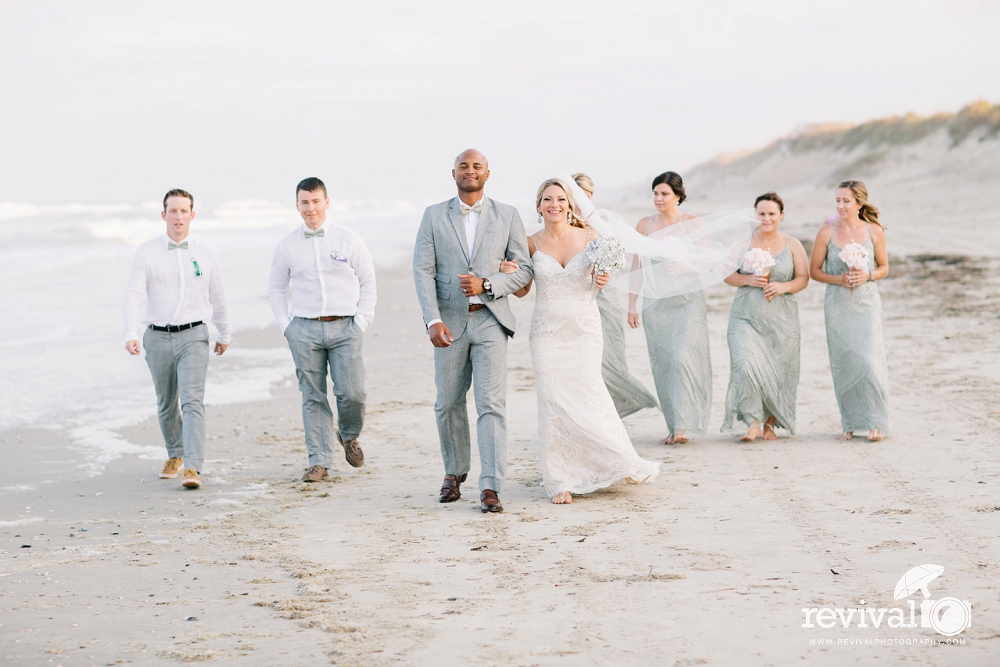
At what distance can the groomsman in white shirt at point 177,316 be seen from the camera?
6984 mm

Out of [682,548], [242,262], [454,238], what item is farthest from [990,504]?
[242,262]

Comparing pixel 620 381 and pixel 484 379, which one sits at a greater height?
pixel 484 379

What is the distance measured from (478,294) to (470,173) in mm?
723

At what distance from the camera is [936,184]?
35.8m

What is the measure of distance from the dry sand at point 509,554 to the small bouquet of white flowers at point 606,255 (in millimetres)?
1440

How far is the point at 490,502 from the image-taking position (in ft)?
19.6

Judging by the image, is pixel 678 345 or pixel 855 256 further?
pixel 678 345

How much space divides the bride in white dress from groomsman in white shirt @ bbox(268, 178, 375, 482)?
1.45 meters

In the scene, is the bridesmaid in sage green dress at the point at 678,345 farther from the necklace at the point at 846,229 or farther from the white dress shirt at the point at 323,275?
the white dress shirt at the point at 323,275

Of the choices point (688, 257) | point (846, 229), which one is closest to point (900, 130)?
point (846, 229)

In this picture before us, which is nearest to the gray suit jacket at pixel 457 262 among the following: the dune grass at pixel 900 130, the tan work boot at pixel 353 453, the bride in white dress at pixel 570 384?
the bride in white dress at pixel 570 384

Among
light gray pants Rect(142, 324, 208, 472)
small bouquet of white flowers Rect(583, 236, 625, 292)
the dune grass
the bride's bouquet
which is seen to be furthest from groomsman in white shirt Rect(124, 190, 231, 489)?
the dune grass

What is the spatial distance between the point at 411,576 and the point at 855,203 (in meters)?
4.87

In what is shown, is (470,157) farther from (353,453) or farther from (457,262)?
(353,453)
